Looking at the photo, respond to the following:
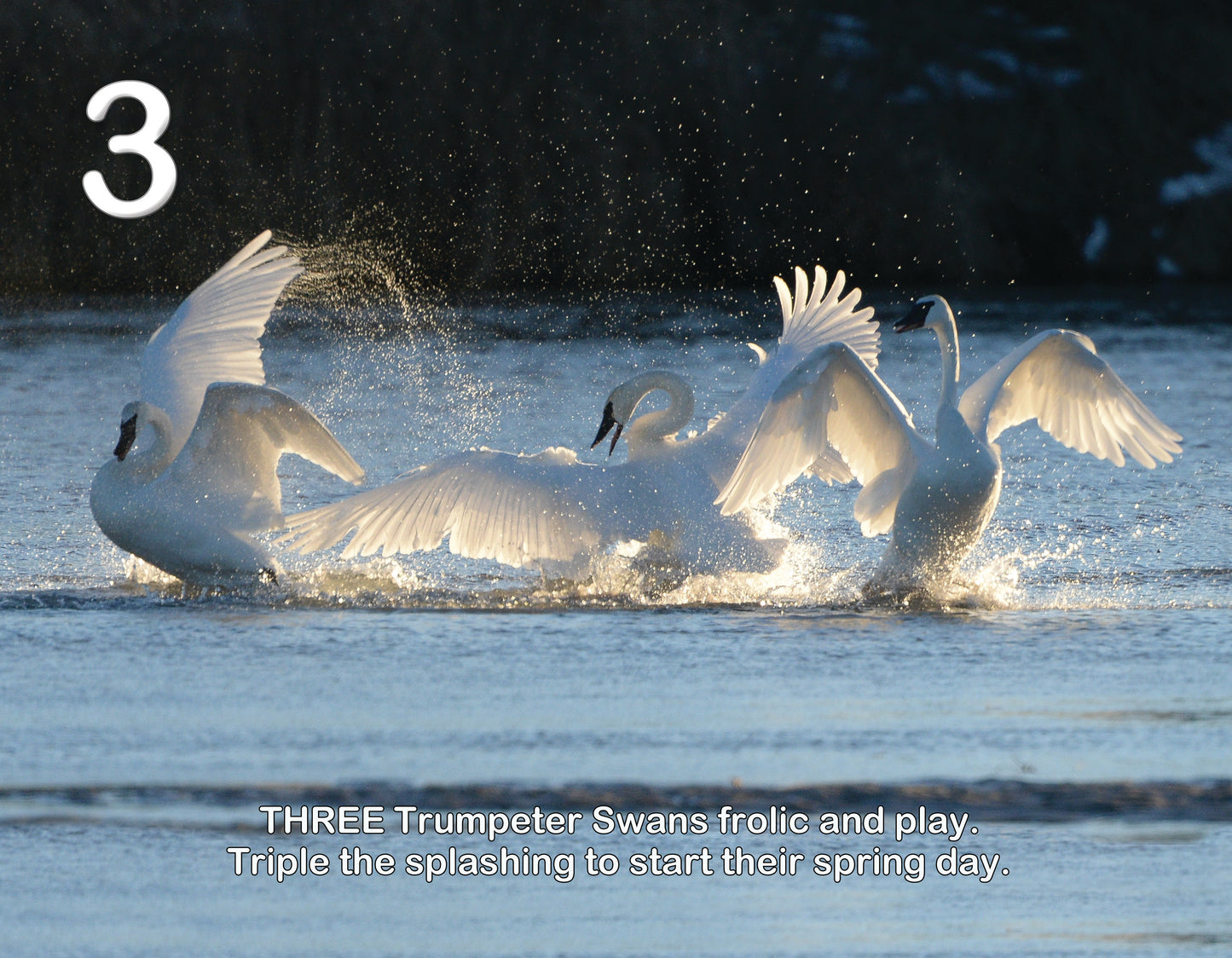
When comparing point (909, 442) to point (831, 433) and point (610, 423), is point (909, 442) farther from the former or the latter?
point (610, 423)

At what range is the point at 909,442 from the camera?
8.13 metres

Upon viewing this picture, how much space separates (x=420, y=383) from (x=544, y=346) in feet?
11.8

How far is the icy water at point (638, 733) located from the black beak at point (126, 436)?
1.90 feet

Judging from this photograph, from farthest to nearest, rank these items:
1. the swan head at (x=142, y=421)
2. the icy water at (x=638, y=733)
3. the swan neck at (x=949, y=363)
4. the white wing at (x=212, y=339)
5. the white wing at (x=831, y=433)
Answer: the white wing at (x=212, y=339), the swan head at (x=142, y=421), the swan neck at (x=949, y=363), the white wing at (x=831, y=433), the icy water at (x=638, y=733)

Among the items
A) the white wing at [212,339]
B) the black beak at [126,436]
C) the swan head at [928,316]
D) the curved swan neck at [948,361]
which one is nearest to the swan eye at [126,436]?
the black beak at [126,436]

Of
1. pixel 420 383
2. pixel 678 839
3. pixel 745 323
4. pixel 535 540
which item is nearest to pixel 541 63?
pixel 745 323

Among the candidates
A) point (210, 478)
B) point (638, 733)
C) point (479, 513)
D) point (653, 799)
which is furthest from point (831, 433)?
point (653, 799)

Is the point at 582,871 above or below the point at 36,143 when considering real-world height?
below

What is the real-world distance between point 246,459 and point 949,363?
3.04 metres

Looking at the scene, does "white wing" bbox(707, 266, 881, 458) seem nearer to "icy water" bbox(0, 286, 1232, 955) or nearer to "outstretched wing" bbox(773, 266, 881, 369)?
"outstretched wing" bbox(773, 266, 881, 369)

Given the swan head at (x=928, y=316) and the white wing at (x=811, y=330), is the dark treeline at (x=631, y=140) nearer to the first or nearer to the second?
the white wing at (x=811, y=330)

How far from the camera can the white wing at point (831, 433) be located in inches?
312

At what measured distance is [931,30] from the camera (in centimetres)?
3928

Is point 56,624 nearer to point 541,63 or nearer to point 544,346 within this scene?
point 544,346
